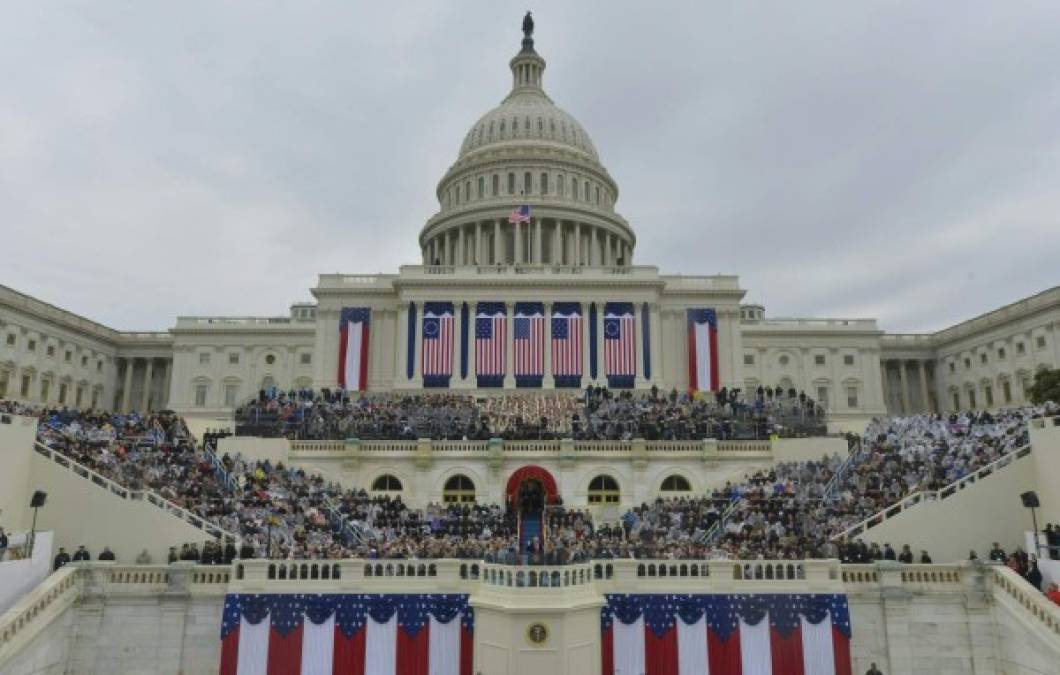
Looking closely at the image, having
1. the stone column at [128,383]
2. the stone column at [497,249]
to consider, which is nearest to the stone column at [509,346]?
the stone column at [497,249]

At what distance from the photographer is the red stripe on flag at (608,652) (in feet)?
78.4

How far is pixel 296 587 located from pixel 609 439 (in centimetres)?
2166

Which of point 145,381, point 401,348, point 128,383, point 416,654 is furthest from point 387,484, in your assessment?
point 128,383

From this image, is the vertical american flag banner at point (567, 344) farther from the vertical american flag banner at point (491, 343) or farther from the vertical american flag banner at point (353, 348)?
the vertical american flag banner at point (353, 348)

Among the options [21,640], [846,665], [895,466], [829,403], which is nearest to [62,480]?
[21,640]

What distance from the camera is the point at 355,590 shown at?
24.6 m

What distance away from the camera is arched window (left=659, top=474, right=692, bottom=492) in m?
41.6

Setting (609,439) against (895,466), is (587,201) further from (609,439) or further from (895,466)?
(895,466)

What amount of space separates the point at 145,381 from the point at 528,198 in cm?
5503

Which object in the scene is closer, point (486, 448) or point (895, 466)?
point (895, 466)

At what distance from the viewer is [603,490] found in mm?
41500

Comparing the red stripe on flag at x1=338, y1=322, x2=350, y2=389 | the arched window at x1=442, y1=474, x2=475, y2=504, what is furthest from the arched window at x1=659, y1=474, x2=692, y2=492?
the red stripe on flag at x1=338, y1=322, x2=350, y2=389

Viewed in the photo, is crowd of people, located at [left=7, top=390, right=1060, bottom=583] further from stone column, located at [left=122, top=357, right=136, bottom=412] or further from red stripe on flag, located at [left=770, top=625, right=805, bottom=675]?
stone column, located at [left=122, top=357, right=136, bottom=412]

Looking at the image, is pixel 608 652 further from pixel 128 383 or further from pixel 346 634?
pixel 128 383
